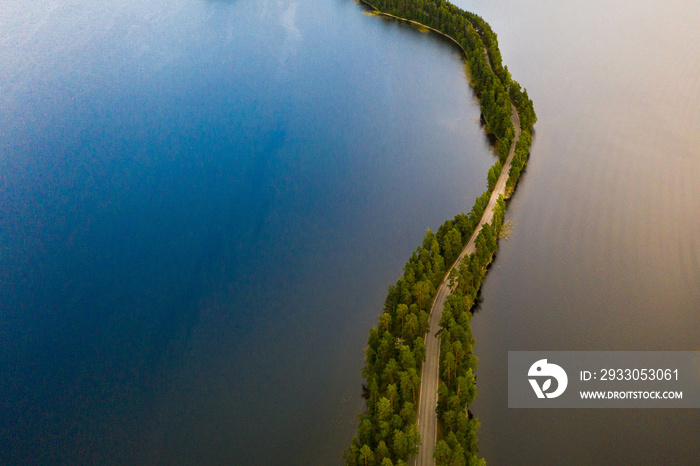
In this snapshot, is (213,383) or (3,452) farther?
(213,383)

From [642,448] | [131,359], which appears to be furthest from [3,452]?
[642,448]

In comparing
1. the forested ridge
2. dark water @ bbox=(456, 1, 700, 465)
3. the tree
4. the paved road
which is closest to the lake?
dark water @ bbox=(456, 1, 700, 465)

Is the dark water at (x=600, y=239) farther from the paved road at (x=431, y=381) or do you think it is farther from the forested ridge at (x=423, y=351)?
the paved road at (x=431, y=381)

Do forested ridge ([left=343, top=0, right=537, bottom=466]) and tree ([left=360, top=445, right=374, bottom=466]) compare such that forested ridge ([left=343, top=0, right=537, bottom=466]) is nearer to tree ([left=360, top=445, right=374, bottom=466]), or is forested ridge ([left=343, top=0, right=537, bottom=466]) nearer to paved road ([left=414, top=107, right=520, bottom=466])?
tree ([left=360, top=445, right=374, bottom=466])

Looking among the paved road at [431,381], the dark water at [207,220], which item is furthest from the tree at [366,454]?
the dark water at [207,220]

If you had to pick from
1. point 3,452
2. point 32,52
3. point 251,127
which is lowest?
point 3,452

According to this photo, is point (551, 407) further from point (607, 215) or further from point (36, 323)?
point (36, 323)

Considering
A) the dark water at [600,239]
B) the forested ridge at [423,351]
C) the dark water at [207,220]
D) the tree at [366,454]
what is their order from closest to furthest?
the tree at [366,454], the forested ridge at [423,351], the dark water at [600,239], the dark water at [207,220]

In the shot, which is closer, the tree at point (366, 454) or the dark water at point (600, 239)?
the tree at point (366, 454)
